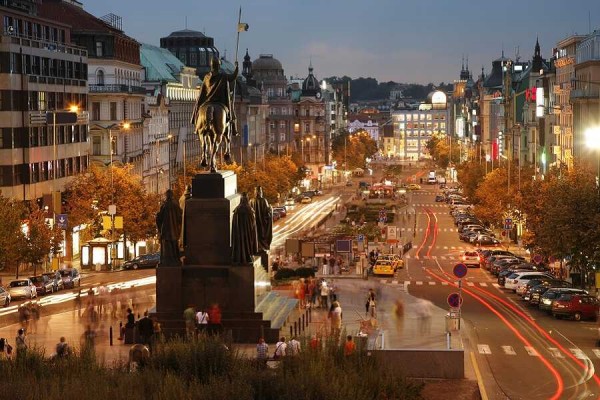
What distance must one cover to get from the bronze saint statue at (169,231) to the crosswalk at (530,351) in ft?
36.9

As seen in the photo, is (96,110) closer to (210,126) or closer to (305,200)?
(305,200)

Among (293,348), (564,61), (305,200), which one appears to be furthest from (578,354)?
(305,200)

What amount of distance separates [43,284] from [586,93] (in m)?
55.4

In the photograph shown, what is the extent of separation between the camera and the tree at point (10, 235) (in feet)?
218

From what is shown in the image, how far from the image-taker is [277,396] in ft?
85.3

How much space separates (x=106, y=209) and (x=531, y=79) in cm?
8632

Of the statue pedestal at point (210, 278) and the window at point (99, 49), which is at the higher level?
the window at point (99, 49)

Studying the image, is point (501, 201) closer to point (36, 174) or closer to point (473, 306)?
point (36, 174)

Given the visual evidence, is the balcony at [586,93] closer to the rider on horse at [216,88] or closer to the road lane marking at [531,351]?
the road lane marking at [531,351]

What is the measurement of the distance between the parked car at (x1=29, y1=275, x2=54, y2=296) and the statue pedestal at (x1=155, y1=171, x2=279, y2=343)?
26.3m

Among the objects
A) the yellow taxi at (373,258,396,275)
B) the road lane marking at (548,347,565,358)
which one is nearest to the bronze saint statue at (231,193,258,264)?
the road lane marking at (548,347,565,358)

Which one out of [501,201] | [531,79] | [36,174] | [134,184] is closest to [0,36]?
[36,174]

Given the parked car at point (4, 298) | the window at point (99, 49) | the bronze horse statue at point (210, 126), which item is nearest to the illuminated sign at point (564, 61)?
the window at point (99, 49)

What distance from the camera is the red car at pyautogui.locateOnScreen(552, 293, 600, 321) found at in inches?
2163
